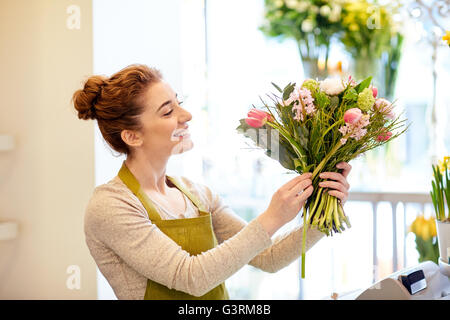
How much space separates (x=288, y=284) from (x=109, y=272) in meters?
0.91

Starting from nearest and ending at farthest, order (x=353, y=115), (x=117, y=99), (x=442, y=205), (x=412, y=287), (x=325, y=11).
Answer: (x=353, y=115), (x=412, y=287), (x=117, y=99), (x=442, y=205), (x=325, y=11)

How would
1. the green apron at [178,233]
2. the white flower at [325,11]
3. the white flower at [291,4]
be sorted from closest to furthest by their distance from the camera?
the green apron at [178,233] → the white flower at [325,11] → the white flower at [291,4]

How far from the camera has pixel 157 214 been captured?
3.70 ft

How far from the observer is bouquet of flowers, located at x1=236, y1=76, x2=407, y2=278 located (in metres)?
0.93

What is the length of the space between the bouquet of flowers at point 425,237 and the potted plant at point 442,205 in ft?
0.61

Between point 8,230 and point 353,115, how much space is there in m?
1.07

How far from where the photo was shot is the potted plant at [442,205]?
46.4 inches

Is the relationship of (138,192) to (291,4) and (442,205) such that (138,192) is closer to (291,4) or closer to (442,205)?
(442,205)

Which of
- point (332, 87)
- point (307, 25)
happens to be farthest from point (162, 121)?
point (307, 25)

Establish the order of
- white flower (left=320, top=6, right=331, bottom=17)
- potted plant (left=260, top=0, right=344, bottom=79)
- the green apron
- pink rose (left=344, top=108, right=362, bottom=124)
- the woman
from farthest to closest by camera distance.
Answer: white flower (left=320, top=6, right=331, bottom=17), potted plant (left=260, top=0, right=344, bottom=79), the green apron, the woman, pink rose (left=344, top=108, right=362, bottom=124)

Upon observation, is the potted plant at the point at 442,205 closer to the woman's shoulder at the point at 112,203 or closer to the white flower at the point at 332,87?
the white flower at the point at 332,87

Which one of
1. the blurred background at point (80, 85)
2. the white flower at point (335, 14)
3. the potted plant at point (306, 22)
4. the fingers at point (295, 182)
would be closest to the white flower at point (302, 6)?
the potted plant at point (306, 22)

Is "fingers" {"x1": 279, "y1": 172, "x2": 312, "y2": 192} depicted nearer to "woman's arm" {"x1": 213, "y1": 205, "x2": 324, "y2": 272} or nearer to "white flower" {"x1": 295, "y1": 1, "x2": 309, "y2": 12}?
"woman's arm" {"x1": 213, "y1": 205, "x2": 324, "y2": 272}
